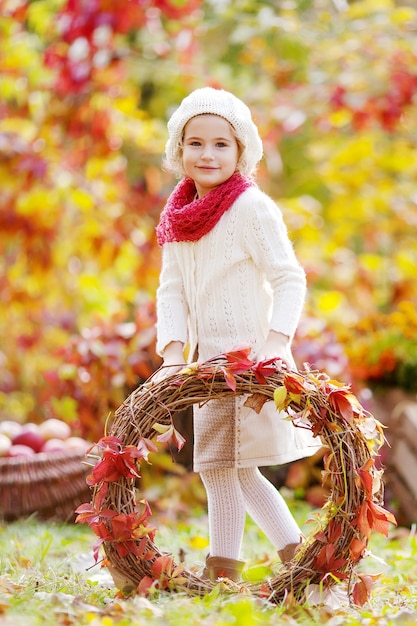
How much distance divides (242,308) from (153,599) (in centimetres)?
94

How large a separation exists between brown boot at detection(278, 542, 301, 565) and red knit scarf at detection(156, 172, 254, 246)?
3.46 ft

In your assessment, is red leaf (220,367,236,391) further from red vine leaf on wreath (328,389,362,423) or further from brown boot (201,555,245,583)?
brown boot (201,555,245,583)

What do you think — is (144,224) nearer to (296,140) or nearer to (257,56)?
(257,56)

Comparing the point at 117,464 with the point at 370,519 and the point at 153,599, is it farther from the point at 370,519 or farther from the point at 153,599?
the point at 370,519

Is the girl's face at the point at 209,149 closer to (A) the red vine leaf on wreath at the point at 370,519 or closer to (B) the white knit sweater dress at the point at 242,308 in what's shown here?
(B) the white knit sweater dress at the point at 242,308

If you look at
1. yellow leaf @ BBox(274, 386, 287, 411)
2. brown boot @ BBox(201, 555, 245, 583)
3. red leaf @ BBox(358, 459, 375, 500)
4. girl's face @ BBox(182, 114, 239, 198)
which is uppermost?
girl's face @ BBox(182, 114, 239, 198)

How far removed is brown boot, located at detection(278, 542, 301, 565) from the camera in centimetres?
292

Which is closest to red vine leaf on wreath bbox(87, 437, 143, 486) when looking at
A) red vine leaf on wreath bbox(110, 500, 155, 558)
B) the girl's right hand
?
red vine leaf on wreath bbox(110, 500, 155, 558)

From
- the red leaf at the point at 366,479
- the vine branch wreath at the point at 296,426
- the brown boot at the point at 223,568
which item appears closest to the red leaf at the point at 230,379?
the vine branch wreath at the point at 296,426

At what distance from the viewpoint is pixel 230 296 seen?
292 cm

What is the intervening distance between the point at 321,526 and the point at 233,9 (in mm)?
4262

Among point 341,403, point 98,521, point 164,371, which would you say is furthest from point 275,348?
point 98,521

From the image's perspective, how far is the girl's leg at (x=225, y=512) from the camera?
9.73 ft

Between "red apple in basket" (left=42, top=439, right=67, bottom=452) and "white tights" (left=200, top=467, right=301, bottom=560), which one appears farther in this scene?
"red apple in basket" (left=42, top=439, right=67, bottom=452)
